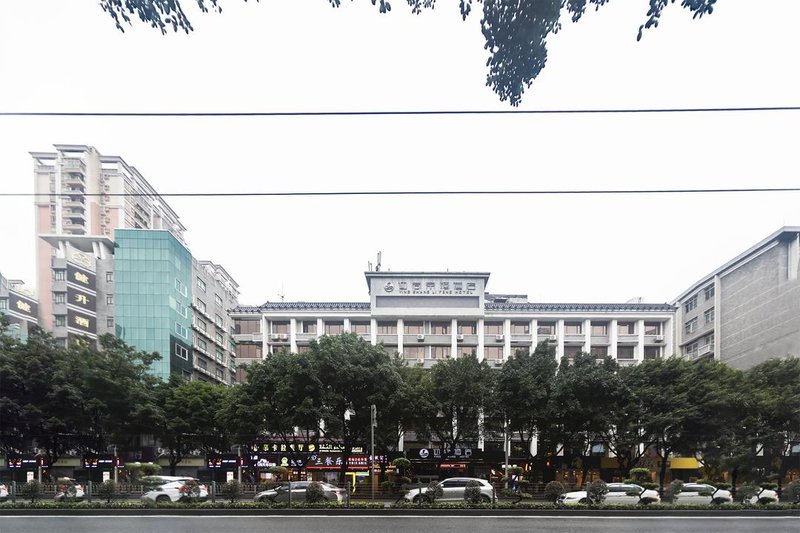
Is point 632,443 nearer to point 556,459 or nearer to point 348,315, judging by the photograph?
point 556,459

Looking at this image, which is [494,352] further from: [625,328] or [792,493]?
[792,493]

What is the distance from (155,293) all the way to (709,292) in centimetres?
1343

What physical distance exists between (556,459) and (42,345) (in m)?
24.9

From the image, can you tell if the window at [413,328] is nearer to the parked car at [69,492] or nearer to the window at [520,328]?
the window at [520,328]

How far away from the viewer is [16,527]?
9.92 metres

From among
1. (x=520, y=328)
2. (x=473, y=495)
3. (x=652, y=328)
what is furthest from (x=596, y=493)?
(x=652, y=328)

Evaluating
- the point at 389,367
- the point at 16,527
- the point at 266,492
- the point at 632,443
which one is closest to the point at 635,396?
the point at 632,443

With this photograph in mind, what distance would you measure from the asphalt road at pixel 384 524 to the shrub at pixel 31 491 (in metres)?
2.04

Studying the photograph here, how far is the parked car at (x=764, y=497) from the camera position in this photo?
42.0 ft

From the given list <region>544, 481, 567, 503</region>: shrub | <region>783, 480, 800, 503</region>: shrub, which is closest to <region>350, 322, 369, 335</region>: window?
<region>544, 481, 567, 503</region>: shrub

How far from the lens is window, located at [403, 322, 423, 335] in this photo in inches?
1387

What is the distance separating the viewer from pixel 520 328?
1427 inches

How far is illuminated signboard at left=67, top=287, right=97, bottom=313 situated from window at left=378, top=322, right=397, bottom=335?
2836cm

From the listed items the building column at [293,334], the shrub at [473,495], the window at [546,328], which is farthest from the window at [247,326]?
the shrub at [473,495]
